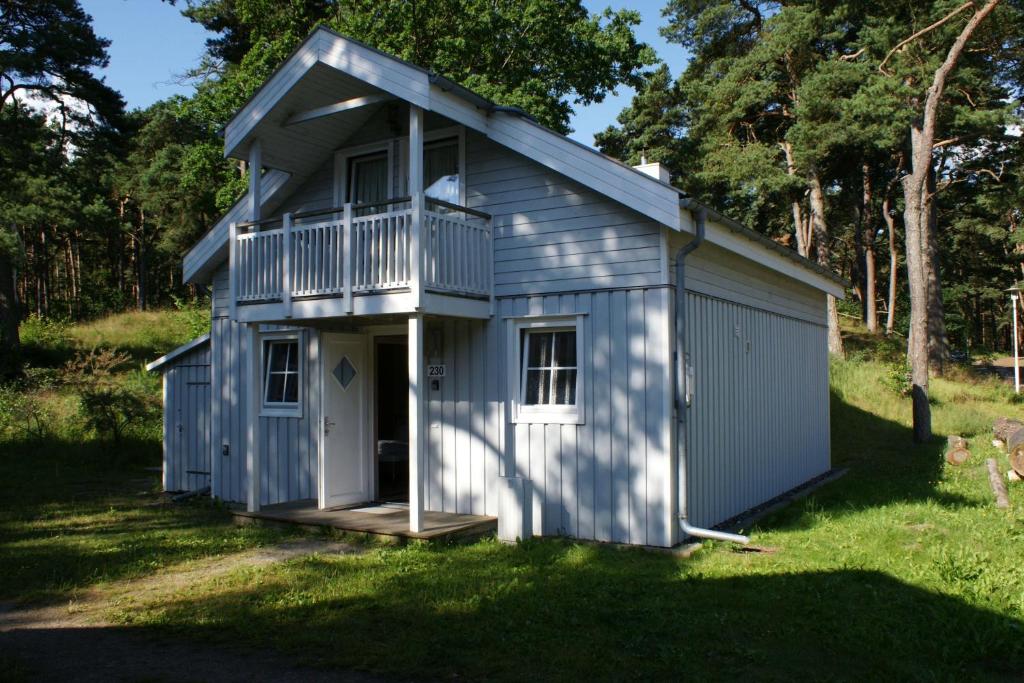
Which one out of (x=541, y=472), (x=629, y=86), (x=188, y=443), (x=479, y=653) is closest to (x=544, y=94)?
(x=629, y=86)

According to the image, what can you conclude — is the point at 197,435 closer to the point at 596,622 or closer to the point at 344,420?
the point at 344,420

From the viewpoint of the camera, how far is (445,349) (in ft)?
32.7

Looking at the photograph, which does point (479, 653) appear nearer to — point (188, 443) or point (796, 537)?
point (796, 537)

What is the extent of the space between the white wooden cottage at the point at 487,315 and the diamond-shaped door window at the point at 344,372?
43 mm

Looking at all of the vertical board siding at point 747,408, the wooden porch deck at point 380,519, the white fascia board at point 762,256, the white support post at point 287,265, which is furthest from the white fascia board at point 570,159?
the wooden porch deck at point 380,519

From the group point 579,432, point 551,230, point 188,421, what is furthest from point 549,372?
point 188,421

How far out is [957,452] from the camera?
49.2ft

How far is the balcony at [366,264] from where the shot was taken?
8633 millimetres

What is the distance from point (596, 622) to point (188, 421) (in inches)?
361

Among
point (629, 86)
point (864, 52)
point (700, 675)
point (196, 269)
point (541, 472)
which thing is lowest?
point (700, 675)

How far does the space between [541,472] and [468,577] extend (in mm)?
2175

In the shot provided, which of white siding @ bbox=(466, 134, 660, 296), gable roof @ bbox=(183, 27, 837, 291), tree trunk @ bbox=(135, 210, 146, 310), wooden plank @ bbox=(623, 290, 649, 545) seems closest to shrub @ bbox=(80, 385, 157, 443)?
gable roof @ bbox=(183, 27, 837, 291)

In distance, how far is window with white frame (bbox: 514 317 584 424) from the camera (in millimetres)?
9023

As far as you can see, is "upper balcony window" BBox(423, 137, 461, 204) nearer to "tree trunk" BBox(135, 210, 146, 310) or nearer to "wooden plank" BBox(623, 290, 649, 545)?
"wooden plank" BBox(623, 290, 649, 545)
